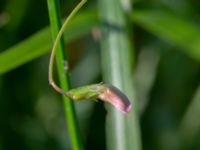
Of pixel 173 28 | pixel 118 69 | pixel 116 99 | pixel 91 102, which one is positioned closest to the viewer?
pixel 116 99

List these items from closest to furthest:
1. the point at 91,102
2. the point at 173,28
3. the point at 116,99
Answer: the point at 116,99, the point at 173,28, the point at 91,102

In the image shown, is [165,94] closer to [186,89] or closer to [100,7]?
[186,89]

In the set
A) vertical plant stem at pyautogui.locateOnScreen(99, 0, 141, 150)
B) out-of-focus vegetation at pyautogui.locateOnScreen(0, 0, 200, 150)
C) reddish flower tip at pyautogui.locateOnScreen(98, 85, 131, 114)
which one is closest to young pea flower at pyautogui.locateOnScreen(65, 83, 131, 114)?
reddish flower tip at pyautogui.locateOnScreen(98, 85, 131, 114)

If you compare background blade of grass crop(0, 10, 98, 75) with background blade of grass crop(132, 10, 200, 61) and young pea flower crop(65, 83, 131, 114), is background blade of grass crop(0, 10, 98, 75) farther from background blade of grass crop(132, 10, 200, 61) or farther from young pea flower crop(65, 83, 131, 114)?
young pea flower crop(65, 83, 131, 114)

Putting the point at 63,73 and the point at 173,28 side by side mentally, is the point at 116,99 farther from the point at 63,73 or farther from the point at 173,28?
the point at 173,28

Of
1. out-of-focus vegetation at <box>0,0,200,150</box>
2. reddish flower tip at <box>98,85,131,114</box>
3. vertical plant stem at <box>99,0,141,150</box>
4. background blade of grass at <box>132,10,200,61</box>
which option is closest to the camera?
reddish flower tip at <box>98,85,131,114</box>

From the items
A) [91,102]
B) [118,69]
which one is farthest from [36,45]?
[91,102]

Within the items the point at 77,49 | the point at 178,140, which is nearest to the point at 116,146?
the point at 178,140
